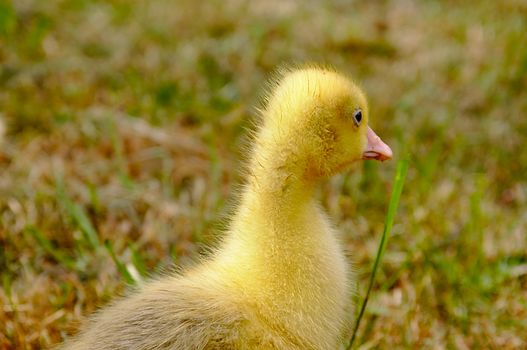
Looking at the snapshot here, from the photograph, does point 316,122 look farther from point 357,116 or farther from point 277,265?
point 277,265

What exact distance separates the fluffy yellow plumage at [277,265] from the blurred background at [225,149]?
19 cm

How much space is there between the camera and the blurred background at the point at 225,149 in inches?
92.0

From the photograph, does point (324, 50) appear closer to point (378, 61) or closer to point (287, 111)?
point (378, 61)

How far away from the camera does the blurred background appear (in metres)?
2.34

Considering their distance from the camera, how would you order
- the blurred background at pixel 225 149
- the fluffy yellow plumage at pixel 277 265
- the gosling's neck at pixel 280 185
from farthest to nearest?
the blurred background at pixel 225 149
the gosling's neck at pixel 280 185
the fluffy yellow plumage at pixel 277 265

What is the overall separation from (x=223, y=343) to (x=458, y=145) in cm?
225

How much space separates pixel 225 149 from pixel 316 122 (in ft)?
5.45

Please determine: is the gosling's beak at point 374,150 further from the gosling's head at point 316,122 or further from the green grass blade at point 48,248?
the green grass blade at point 48,248

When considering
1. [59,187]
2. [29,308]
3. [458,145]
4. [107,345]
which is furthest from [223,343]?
[458,145]

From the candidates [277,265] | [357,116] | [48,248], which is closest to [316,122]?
[357,116]

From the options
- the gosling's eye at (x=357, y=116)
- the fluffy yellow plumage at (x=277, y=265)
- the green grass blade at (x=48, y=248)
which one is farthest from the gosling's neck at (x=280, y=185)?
the green grass blade at (x=48, y=248)

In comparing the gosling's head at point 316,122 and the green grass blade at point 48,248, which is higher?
the gosling's head at point 316,122

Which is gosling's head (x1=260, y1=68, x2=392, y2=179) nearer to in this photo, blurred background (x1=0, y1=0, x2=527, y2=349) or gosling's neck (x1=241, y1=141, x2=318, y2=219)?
gosling's neck (x1=241, y1=141, x2=318, y2=219)

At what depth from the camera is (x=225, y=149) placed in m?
3.37
